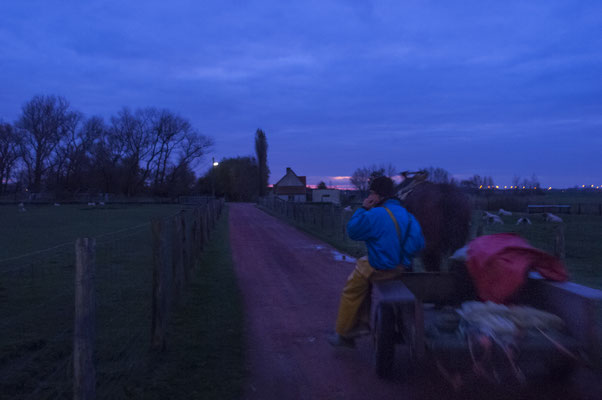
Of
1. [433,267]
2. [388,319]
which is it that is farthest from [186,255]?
[388,319]

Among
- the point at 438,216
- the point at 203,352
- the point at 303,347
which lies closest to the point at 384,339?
the point at 303,347

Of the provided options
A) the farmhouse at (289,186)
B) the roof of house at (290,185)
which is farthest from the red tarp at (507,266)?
the roof of house at (290,185)

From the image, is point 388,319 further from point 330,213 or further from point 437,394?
point 330,213

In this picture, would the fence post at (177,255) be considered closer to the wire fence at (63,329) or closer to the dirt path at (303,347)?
the wire fence at (63,329)

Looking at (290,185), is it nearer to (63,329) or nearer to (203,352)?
(63,329)

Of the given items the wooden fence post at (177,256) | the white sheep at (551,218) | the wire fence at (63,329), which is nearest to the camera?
the wire fence at (63,329)

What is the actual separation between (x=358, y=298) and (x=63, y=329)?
4224 mm

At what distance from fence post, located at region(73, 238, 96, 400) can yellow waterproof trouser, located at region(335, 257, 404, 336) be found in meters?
2.54

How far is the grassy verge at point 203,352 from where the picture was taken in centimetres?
455

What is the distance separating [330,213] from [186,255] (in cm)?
1318

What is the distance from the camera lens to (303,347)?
5785 mm

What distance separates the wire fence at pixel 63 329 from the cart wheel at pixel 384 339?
7.55 feet

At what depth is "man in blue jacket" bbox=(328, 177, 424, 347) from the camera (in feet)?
16.0

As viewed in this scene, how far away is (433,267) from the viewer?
760 cm
